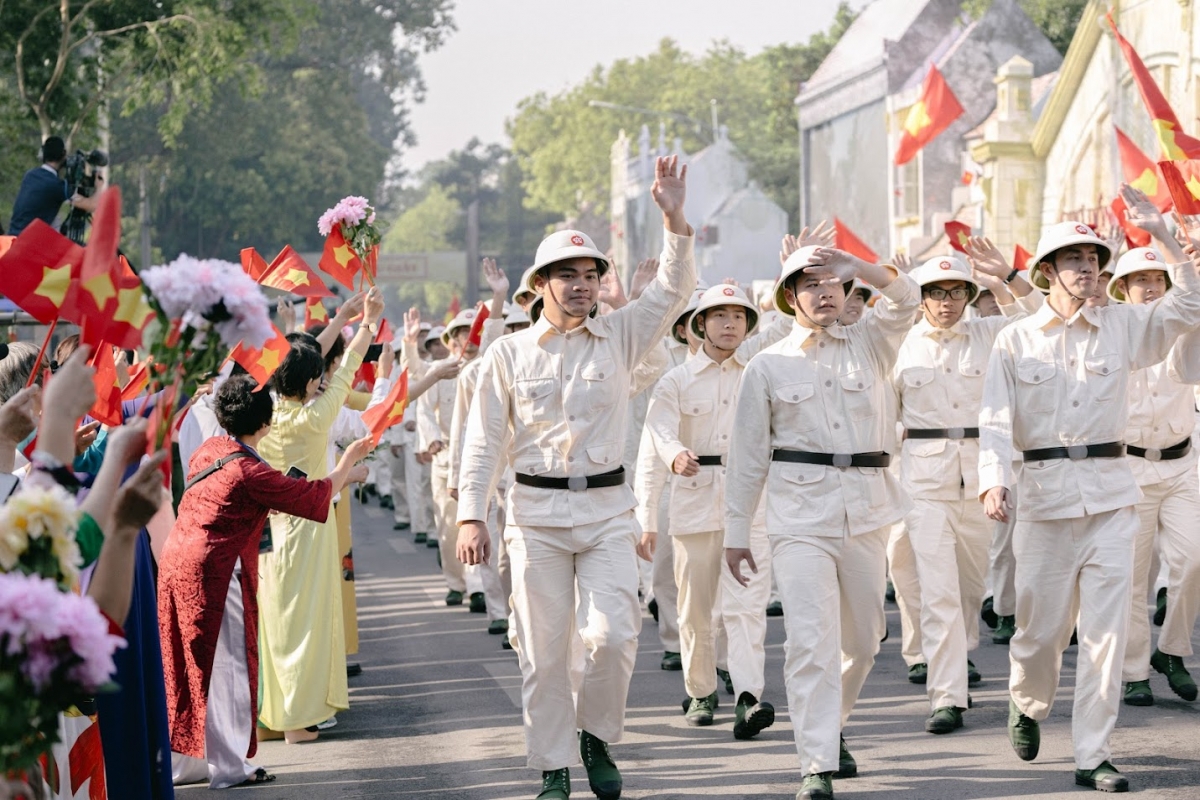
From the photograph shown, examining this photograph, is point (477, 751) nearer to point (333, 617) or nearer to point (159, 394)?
point (333, 617)

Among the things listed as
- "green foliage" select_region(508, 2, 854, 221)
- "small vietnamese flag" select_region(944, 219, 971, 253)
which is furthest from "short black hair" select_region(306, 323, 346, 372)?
"green foliage" select_region(508, 2, 854, 221)

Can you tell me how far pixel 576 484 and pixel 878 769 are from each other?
1865mm

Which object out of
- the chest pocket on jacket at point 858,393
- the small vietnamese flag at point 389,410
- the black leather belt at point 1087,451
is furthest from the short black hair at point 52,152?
the black leather belt at point 1087,451

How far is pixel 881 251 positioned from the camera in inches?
2025

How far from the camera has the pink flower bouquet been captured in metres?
3.25

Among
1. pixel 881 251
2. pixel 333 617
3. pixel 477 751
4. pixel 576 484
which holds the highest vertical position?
pixel 881 251

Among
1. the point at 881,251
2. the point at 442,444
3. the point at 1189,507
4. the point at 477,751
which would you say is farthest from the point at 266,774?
the point at 881,251

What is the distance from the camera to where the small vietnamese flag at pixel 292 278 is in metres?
9.90

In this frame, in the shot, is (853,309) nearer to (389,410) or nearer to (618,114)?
(389,410)

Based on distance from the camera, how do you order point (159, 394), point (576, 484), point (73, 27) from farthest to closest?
point (73, 27) < point (576, 484) < point (159, 394)

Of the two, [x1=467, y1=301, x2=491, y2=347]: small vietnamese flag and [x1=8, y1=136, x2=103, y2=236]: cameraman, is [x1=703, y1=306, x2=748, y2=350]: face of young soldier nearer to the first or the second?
[x1=467, y1=301, x2=491, y2=347]: small vietnamese flag

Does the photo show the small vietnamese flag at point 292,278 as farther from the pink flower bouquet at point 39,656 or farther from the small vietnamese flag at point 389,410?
the pink flower bouquet at point 39,656

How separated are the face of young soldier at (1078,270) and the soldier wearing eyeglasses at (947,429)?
4.55 feet

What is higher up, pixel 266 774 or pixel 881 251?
pixel 881 251
